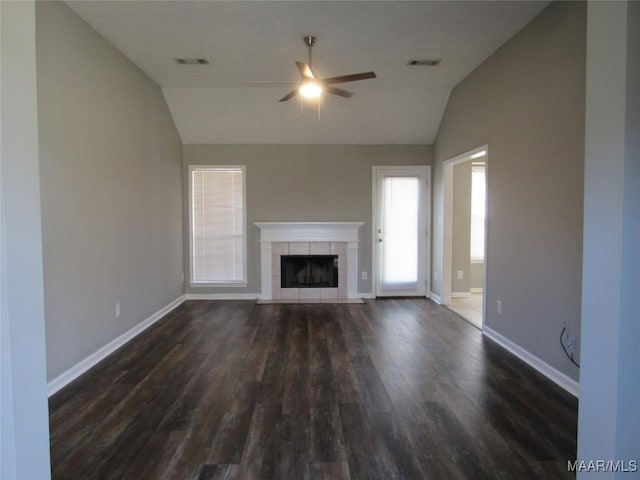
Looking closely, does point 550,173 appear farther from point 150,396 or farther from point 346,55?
point 150,396

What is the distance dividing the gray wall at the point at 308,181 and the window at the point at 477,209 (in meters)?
0.90

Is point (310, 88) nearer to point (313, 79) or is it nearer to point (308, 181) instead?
point (313, 79)

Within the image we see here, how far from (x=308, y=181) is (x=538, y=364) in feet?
12.7

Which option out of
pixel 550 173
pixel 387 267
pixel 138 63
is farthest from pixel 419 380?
pixel 138 63

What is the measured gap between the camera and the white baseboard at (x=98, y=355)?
2.61 meters

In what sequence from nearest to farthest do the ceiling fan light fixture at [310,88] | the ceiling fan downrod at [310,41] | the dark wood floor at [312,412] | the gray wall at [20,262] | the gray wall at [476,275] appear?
1. the gray wall at [20,262]
2. the dark wood floor at [312,412]
3. the ceiling fan light fixture at [310,88]
4. the ceiling fan downrod at [310,41]
5. the gray wall at [476,275]

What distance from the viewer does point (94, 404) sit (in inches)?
94.9

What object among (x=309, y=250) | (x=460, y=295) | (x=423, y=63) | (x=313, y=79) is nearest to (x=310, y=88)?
(x=313, y=79)

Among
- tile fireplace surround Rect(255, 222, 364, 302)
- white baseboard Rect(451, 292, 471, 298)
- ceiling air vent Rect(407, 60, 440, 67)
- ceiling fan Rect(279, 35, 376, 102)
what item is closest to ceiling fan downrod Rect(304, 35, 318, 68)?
ceiling fan Rect(279, 35, 376, 102)

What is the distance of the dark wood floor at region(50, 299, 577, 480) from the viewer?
1.82 m

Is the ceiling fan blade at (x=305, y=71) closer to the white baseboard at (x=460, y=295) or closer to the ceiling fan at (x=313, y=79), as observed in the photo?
the ceiling fan at (x=313, y=79)

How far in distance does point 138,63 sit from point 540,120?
4.01 meters

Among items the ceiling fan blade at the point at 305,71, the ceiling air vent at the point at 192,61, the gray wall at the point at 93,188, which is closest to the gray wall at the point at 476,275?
the ceiling fan blade at the point at 305,71

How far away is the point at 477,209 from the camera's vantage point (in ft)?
19.5
